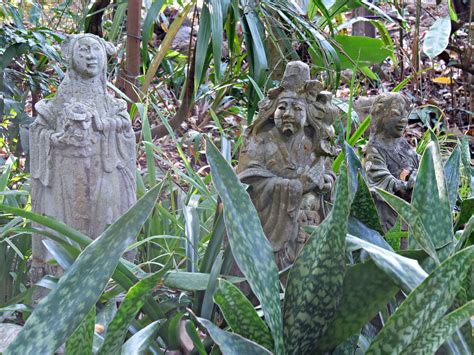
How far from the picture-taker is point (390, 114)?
3.50 m

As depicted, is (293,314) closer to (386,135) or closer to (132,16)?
(386,135)

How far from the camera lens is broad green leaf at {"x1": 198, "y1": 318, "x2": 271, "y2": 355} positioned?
48.4 inches

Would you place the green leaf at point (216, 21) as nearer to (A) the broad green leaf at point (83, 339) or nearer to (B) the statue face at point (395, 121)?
(B) the statue face at point (395, 121)

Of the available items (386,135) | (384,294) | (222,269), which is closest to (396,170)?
(386,135)

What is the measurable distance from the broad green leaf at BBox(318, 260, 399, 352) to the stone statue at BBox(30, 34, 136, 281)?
89.0 inches

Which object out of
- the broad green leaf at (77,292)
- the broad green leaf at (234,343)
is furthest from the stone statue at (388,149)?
the broad green leaf at (77,292)

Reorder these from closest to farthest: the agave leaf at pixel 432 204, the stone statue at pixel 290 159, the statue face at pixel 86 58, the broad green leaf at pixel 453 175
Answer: the agave leaf at pixel 432 204 → the broad green leaf at pixel 453 175 → the stone statue at pixel 290 159 → the statue face at pixel 86 58

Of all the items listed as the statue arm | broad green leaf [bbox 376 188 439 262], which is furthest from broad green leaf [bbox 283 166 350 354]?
the statue arm

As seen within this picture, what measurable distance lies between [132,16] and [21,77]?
0.77 meters

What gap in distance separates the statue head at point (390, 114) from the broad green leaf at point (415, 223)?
2121mm

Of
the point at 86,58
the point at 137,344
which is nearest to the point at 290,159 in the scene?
the point at 86,58

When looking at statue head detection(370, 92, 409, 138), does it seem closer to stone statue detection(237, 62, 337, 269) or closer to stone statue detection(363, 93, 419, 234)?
stone statue detection(363, 93, 419, 234)

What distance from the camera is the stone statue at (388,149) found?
3.44 metres

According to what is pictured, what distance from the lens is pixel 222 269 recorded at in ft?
7.54
